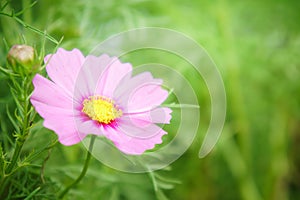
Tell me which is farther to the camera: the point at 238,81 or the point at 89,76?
the point at 238,81

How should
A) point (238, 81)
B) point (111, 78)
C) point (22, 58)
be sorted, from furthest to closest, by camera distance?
point (238, 81) → point (111, 78) → point (22, 58)

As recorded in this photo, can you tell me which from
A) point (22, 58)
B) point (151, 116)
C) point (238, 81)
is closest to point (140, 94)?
point (151, 116)

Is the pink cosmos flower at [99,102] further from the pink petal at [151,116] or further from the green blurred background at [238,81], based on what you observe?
the green blurred background at [238,81]

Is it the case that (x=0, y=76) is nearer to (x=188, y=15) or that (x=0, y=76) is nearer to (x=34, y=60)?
(x=34, y=60)

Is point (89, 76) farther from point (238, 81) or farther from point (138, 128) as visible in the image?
point (238, 81)

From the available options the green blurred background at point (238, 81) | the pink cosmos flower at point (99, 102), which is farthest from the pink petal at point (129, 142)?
the green blurred background at point (238, 81)

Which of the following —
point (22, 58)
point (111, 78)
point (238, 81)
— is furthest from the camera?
point (238, 81)

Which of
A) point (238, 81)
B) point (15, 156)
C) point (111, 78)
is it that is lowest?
point (15, 156)

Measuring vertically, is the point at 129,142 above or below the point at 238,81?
below
